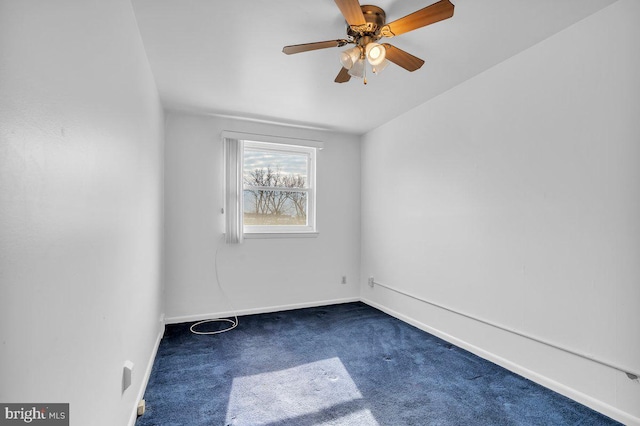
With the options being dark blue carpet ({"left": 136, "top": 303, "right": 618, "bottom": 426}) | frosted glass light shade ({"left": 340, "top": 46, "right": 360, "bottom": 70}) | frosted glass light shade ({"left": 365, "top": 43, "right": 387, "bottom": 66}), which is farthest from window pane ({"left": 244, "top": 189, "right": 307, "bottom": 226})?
frosted glass light shade ({"left": 365, "top": 43, "right": 387, "bottom": 66})

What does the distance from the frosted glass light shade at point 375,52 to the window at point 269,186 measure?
87.8 inches

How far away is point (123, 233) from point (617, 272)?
109 inches

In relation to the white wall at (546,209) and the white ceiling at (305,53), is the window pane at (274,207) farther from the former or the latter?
the white wall at (546,209)

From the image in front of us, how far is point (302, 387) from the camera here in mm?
2205

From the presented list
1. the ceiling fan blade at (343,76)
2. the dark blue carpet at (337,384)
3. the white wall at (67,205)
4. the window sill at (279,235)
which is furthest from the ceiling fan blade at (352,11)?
the window sill at (279,235)

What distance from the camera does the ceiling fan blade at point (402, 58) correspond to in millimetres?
1948

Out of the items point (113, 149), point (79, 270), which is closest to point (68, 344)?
point (79, 270)

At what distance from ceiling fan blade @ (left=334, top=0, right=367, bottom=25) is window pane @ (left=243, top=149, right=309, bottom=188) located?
2.54 metres

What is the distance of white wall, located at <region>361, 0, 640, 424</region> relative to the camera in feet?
5.94

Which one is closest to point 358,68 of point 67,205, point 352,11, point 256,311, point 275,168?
point 352,11

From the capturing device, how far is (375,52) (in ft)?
6.12

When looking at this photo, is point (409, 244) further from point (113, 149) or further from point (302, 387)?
point (113, 149)

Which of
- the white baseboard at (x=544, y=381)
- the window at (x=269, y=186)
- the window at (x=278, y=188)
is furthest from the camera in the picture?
the window at (x=278, y=188)

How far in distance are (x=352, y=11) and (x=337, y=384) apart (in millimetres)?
2354
